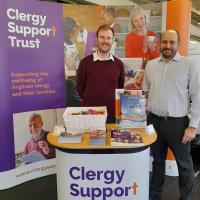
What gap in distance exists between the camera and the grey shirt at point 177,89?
2.11m

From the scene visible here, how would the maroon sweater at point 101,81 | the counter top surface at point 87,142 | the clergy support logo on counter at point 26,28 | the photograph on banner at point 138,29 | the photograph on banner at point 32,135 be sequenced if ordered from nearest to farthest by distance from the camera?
the counter top surface at point 87,142, the maroon sweater at point 101,81, the clergy support logo on counter at point 26,28, the photograph on banner at point 32,135, the photograph on banner at point 138,29

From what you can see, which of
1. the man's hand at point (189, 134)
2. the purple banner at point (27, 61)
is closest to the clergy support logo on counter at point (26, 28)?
the purple banner at point (27, 61)

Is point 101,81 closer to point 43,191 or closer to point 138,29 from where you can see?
point 138,29

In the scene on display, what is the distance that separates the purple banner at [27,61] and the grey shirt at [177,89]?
3.99 feet

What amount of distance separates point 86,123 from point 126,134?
28cm

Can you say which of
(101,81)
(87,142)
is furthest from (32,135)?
(87,142)

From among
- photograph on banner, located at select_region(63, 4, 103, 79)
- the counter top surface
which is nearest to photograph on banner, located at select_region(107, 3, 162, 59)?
photograph on banner, located at select_region(63, 4, 103, 79)

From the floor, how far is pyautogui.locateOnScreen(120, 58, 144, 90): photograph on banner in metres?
1.13

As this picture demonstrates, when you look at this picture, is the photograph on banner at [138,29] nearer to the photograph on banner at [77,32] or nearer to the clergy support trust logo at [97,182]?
the photograph on banner at [77,32]

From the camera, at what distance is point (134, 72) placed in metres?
3.06

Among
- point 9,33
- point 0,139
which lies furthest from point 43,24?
point 0,139

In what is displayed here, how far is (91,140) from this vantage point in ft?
5.62

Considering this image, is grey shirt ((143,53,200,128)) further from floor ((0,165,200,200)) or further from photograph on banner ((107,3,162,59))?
floor ((0,165,200,200))

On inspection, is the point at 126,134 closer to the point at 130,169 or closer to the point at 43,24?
the point at 130,169
